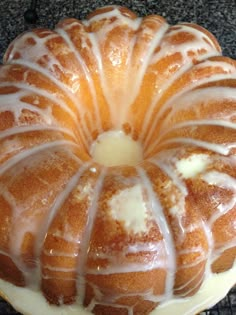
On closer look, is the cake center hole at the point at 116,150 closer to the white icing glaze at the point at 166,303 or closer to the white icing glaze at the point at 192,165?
the white icing glaze at the point at 192,165

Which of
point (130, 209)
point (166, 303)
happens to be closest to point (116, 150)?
point (130, 209)

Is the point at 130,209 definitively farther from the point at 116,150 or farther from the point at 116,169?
the point at 116,150

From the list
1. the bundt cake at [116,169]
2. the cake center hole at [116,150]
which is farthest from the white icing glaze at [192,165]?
the cake center hole at [116,150]

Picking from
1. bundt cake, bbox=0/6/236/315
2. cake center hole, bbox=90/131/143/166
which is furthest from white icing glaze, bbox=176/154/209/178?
cake center hole, bbox=90/131/143/166

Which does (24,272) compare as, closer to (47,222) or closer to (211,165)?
(47,222)

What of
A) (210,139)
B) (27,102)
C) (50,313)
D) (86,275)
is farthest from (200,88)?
(50,313)

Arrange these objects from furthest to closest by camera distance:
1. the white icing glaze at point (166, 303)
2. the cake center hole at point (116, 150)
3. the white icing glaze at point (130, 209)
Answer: the cake center hole at point (116, 150)
the white icing glaze at point (166, 303)
the white icing glaze at point (130, 209)

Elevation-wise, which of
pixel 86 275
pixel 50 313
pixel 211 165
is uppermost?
pixel 211 165
